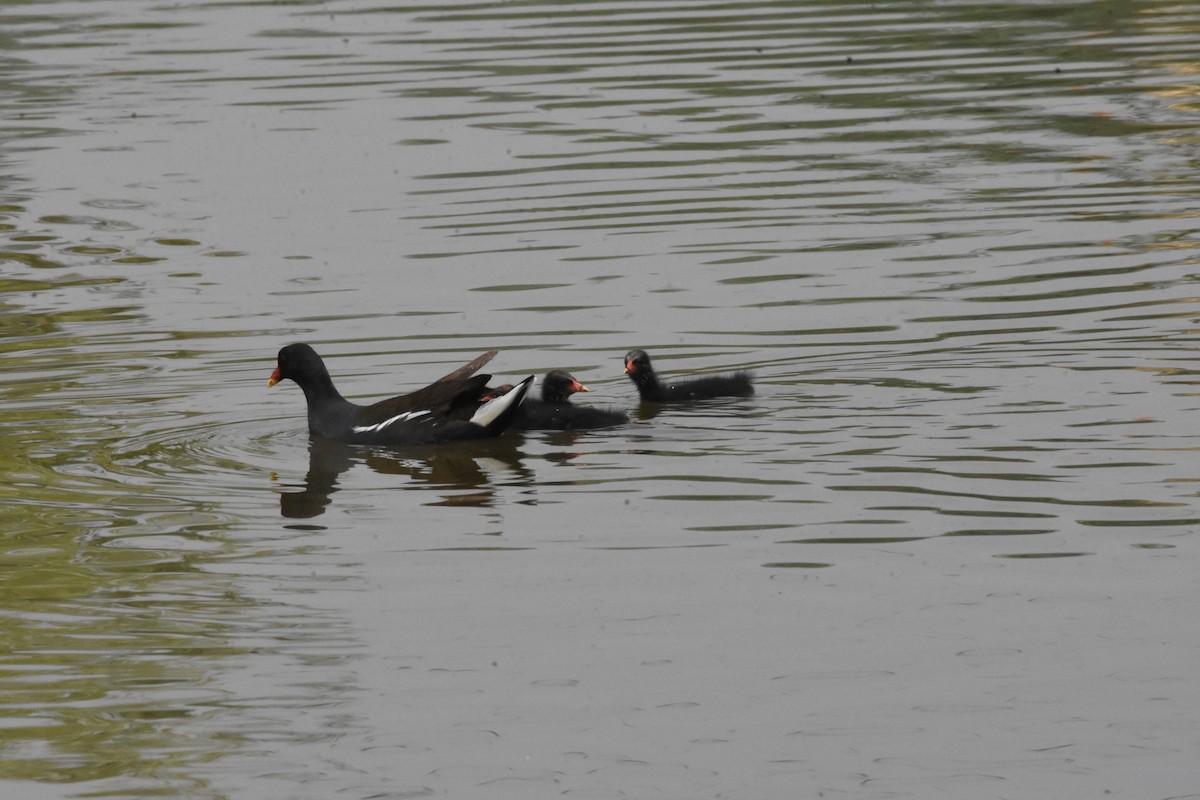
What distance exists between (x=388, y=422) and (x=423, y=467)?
442 mm

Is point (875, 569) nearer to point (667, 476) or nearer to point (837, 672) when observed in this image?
point (837, 672)

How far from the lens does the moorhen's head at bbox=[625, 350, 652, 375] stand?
11.9m

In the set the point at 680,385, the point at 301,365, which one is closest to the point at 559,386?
the point at 680,385

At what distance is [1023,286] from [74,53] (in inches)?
625

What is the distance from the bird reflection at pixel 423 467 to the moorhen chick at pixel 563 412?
221mm

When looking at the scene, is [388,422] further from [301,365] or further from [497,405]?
[301,365]

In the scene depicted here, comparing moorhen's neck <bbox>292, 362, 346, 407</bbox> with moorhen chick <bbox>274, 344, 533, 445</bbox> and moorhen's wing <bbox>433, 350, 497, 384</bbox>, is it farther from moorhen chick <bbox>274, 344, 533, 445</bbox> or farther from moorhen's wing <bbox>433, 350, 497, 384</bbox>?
moorhen's wing <bbox>433, 350, 497, 384</bbox>

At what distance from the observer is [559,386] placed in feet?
38.4

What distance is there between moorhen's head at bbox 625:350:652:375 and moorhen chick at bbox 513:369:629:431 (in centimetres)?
30

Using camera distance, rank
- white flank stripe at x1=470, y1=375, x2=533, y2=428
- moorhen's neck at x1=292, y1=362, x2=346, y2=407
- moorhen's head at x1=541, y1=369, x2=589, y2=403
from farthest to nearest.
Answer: moorhen's neck at x1=292, y1=362, x2=346, y2=407, moorhen's head at x1=541, y1=369, x2=589, y2=403, white flank stripe at x1=470, y1=375, x2=533, y2=428

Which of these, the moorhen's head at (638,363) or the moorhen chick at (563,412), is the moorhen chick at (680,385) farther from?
the moorhen chick at (563,412)

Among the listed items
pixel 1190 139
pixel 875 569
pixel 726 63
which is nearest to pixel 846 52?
pixel 726 63

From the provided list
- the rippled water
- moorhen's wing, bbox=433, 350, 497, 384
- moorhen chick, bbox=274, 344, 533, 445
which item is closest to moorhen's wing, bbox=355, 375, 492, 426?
moorhen chick, bbox=274, 344, 533, 445

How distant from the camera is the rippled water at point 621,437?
22.6 feet
